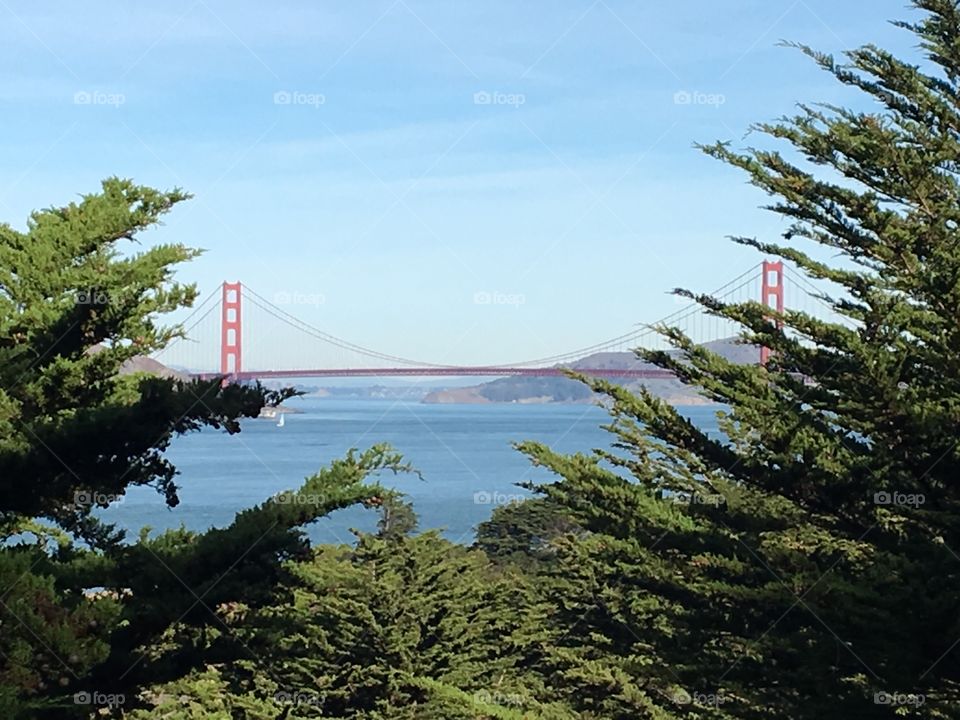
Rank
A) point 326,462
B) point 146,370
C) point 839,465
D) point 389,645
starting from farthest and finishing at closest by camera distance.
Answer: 1. point 326,462
2. point 389,645
3. point 146,370
4. point 839,465

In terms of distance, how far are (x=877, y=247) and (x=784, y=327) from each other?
4.33 ft

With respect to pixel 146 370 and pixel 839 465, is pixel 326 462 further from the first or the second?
pixel 839 465

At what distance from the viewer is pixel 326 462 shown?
201 ft

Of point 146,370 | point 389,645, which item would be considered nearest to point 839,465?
point 146,370

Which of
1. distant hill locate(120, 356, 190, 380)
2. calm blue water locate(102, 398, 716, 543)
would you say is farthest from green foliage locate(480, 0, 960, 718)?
calm blue water locate(102, 398, 716, 543)

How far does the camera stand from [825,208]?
582 centimetres

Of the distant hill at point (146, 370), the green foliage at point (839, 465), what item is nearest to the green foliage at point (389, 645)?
the distant hill at point (146, 370)

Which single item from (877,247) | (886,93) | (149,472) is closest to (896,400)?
(877,247)

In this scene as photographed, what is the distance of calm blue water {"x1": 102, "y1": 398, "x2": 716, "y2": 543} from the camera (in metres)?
44.2

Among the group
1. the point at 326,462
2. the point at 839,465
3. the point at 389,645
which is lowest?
the point at 326,462

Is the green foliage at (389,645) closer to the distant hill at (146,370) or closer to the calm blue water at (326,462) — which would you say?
the calm blue water at (326,462)

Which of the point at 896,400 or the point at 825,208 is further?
the point at 825,208

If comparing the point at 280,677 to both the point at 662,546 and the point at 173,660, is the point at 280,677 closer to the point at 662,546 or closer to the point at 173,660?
the point at 173,660

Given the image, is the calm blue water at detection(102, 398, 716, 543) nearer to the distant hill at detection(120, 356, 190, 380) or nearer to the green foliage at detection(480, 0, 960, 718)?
the distant hill at detection(120, 356, 190, 380)
